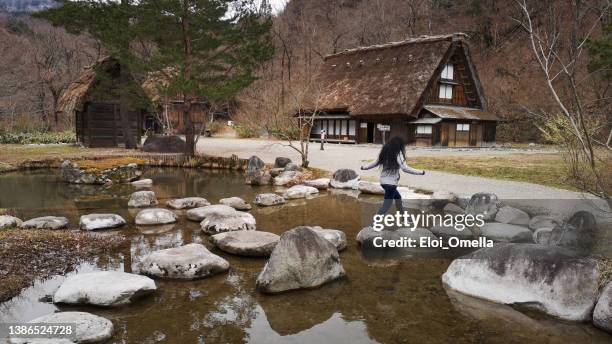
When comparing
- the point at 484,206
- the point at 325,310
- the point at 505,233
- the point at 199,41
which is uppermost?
the point at 199,41

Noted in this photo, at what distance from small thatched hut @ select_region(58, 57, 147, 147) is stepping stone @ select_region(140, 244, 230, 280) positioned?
53.6 ft

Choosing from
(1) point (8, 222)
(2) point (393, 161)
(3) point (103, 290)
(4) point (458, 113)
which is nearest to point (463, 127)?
(4) point (458, 113)

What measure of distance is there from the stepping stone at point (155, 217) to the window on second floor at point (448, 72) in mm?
23857

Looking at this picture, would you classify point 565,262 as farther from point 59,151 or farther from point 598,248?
point 59,151

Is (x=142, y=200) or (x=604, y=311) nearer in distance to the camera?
(x=604, y=311)

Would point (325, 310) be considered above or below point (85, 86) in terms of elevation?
below

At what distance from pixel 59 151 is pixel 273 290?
19.5 m

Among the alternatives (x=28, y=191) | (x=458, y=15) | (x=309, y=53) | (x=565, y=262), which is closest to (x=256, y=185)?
(x=28, y=191)

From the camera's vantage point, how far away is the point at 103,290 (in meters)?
4.74

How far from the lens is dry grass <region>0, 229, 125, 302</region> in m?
5.24

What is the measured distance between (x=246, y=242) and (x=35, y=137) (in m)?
24.8

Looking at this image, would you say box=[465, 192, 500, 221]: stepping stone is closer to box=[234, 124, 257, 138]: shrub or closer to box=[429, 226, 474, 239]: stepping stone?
box=[429, 226, 474, 239]: stepping stone

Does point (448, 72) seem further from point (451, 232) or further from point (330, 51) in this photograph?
point (451, 232)

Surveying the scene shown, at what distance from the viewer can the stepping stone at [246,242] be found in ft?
21.3
